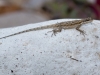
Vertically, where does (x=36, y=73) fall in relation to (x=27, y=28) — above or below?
below

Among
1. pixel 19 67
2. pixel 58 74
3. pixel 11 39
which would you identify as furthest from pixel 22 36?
pixel 58 74

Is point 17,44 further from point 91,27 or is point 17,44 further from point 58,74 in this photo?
point 91,27

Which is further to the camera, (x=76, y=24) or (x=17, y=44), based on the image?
(x=76, y=24)

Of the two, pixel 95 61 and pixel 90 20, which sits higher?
pixel 90 20

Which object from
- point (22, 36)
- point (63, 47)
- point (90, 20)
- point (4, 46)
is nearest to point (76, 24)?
point (90, 20)

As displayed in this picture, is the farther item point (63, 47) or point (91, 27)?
point (91, 27)

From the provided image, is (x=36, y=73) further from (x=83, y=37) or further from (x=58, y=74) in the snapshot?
(x=83, y=37)

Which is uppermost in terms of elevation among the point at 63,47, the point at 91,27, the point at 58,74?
the point at 91,27
